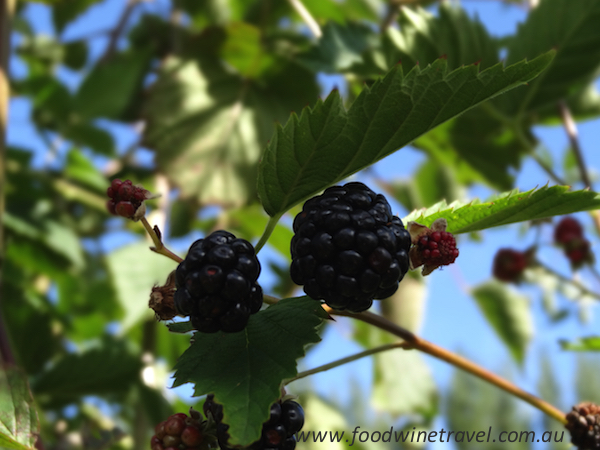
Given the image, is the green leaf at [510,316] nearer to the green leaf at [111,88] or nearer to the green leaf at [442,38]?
the green leaf at [442,38]

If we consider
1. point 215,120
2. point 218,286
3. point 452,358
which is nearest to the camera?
point 218,286

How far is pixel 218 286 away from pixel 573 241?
2.83 ft

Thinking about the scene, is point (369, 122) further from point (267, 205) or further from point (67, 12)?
point (67, 12)

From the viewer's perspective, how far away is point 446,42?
0.86 meters

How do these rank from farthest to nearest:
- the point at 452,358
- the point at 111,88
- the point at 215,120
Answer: the point at 111,88 < the point at 215,120 < the point at 452,358

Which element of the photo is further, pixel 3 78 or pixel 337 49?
pixel 3 78

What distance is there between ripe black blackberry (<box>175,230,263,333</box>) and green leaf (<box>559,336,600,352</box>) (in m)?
0.56

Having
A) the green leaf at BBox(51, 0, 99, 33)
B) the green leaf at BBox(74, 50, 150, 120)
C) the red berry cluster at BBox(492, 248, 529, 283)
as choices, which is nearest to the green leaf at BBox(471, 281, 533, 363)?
the red berry cluster at BBox(492, 248, 529, 283)

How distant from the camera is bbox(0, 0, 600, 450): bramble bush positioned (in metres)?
0.43

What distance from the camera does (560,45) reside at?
88 centimetres

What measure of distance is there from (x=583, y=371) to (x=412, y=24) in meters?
14.8

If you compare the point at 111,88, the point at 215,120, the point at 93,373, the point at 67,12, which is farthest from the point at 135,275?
the point at 67,12

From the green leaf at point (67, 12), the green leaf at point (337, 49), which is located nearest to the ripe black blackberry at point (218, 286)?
the green leaf at point (337, 49)

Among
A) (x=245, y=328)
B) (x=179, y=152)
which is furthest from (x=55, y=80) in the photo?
(x=245, y=328)
